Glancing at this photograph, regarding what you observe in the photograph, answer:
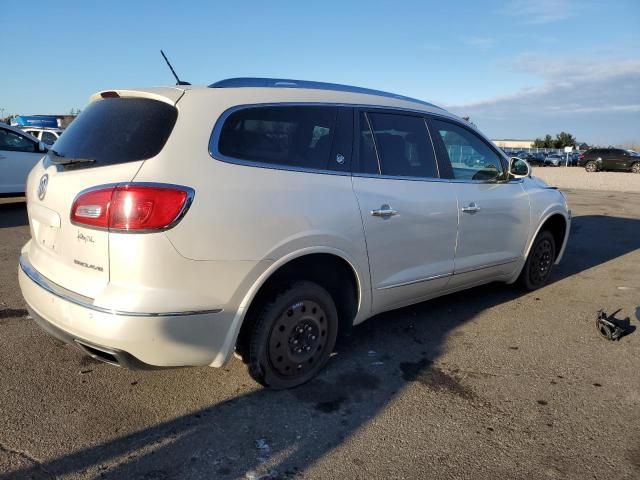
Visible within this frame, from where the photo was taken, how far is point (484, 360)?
380cm

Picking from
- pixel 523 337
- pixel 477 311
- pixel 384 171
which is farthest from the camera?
pixel 477 311

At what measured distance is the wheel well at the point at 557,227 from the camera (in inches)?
215

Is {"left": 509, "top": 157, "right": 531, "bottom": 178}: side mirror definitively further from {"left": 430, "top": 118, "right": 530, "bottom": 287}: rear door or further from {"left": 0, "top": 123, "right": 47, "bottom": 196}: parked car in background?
{"left": 0, "top": 123, "right": 47, "bottom": 196}: parked car in background

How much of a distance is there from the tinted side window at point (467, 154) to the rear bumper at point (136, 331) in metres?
2.43

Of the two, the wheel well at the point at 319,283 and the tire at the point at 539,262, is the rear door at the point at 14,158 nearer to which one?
the wheel well at the point at 319,283

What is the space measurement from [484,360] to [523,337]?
2.22 feet

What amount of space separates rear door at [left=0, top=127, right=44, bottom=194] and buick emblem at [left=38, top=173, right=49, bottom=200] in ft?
26.5

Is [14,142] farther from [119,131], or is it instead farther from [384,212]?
[384,212]

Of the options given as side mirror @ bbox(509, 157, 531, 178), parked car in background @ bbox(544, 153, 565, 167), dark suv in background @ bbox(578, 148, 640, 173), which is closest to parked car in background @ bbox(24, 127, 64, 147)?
side mirror @ bbox(509, 157, 531, 178)

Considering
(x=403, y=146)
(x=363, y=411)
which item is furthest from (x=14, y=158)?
(x=363, y=411)

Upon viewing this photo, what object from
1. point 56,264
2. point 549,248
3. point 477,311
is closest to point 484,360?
point 477,311

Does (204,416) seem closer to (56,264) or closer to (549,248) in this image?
(56,264)

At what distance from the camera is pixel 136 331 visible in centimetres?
253

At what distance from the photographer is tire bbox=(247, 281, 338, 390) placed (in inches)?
119
